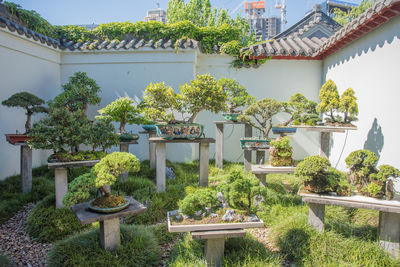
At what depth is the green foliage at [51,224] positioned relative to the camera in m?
3.28

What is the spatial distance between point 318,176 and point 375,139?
1904 mm

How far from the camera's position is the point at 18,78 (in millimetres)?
5121

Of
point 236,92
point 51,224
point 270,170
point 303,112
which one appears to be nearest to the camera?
point 51,224

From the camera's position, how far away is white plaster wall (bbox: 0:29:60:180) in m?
4.80

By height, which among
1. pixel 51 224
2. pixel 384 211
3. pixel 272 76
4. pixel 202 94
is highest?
pixel 272 76

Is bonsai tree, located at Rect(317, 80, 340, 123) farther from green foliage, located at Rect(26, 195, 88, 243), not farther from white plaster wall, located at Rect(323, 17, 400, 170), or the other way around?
green foliage, located at Rect(26, 195, 88, 243)

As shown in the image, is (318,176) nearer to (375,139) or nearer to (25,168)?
(375,139)

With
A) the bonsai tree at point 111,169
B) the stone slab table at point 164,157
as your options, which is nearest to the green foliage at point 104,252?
the bonsai tree at point 111,169

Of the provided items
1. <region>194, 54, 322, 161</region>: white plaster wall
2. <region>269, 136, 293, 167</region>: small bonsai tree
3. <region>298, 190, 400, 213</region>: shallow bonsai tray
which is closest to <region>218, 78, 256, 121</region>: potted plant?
<region>269, 136, 293, 167</region>: small bonsai tree

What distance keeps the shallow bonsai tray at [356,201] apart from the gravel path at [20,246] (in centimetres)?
303

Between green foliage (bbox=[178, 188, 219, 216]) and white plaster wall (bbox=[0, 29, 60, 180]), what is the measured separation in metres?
4.11

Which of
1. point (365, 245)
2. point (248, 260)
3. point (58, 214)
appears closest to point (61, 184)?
point (58, 214)

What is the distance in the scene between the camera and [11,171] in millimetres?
5027

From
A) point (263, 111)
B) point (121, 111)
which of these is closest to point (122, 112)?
point (121, 111)
